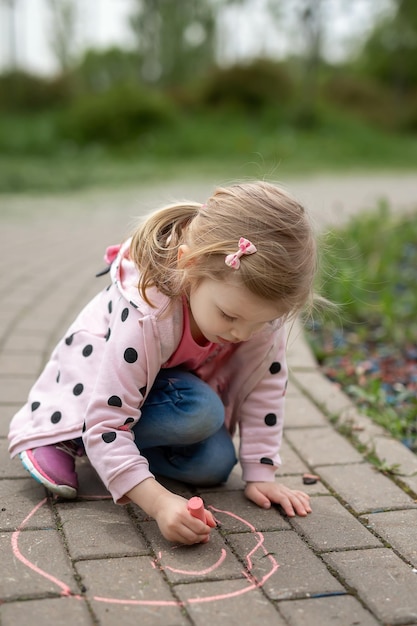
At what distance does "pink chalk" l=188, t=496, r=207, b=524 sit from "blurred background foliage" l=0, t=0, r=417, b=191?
7.38m

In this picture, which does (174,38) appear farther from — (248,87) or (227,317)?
(227,317)

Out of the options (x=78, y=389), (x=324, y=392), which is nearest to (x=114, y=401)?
(x=78, y=389)

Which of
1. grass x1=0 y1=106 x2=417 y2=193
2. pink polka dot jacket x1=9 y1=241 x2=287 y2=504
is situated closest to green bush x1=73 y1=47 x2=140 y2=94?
grass x1=0 y1=106 x2=417 y2=193

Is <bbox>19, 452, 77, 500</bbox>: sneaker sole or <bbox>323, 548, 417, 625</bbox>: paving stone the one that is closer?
<bbox>323, 548, 417, 625</bbox>: paving stone

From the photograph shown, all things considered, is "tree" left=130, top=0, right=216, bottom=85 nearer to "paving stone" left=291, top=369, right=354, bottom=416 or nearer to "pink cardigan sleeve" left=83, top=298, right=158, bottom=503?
"paving stone" left=291, top=369, right=354, bottom=416

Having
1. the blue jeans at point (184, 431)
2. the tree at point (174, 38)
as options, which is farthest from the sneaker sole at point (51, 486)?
the tree at point (174, 38)

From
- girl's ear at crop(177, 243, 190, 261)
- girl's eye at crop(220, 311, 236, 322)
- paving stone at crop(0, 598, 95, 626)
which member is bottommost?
paving stone at crop(0, 598, 95, 626)

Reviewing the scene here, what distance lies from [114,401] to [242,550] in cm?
49

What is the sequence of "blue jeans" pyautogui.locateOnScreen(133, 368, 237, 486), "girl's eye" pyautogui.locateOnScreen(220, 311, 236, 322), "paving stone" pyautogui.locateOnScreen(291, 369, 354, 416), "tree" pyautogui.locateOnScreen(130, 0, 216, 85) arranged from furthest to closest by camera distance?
"tree" pyautogui.locateOnScreen(130, 0, 216, 85), "paving stone" pyautogui.locateOnScreen(291, 369, 354, 416), "blue jeans" pyautogui.locateOnScreen(133, 368, 237, 486), "girl's eye" pyautogui.locateOnScreen(220, 311, 236, 322)

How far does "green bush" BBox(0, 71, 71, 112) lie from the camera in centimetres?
1639

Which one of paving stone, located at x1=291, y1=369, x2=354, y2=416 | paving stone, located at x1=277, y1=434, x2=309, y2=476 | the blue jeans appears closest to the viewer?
the blue jeans

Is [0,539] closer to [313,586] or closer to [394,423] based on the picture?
[313,586]

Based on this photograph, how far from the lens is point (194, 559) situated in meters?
1.84

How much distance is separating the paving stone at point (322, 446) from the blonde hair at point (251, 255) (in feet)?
2.27
